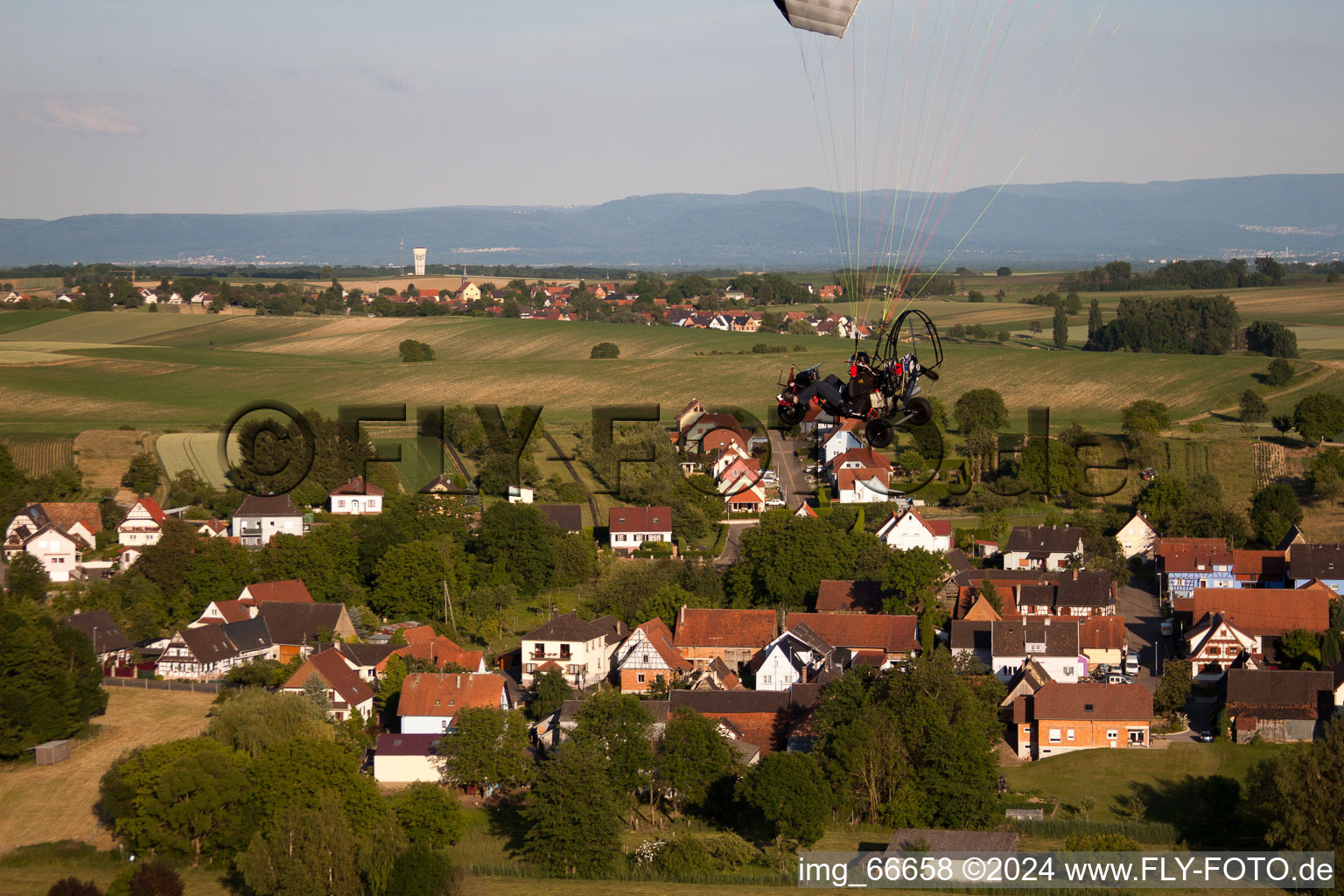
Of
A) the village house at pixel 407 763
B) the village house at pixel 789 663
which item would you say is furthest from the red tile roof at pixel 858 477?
the village house at pixel 407 763

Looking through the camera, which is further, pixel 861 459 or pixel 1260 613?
pixel 861 459

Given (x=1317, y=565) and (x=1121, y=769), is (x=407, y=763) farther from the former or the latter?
(x=1317, y=565)

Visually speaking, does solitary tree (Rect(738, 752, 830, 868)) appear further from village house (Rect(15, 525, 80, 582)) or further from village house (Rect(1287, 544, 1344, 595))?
village house (Rect(15, 525, 80, 582))

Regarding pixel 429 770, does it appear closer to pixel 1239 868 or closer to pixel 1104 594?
pixel 1239 868

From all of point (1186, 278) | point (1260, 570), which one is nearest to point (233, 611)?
point (1260, 570)

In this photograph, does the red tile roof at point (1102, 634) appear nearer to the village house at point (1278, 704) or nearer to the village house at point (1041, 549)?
the village house at point (1278, 704)
